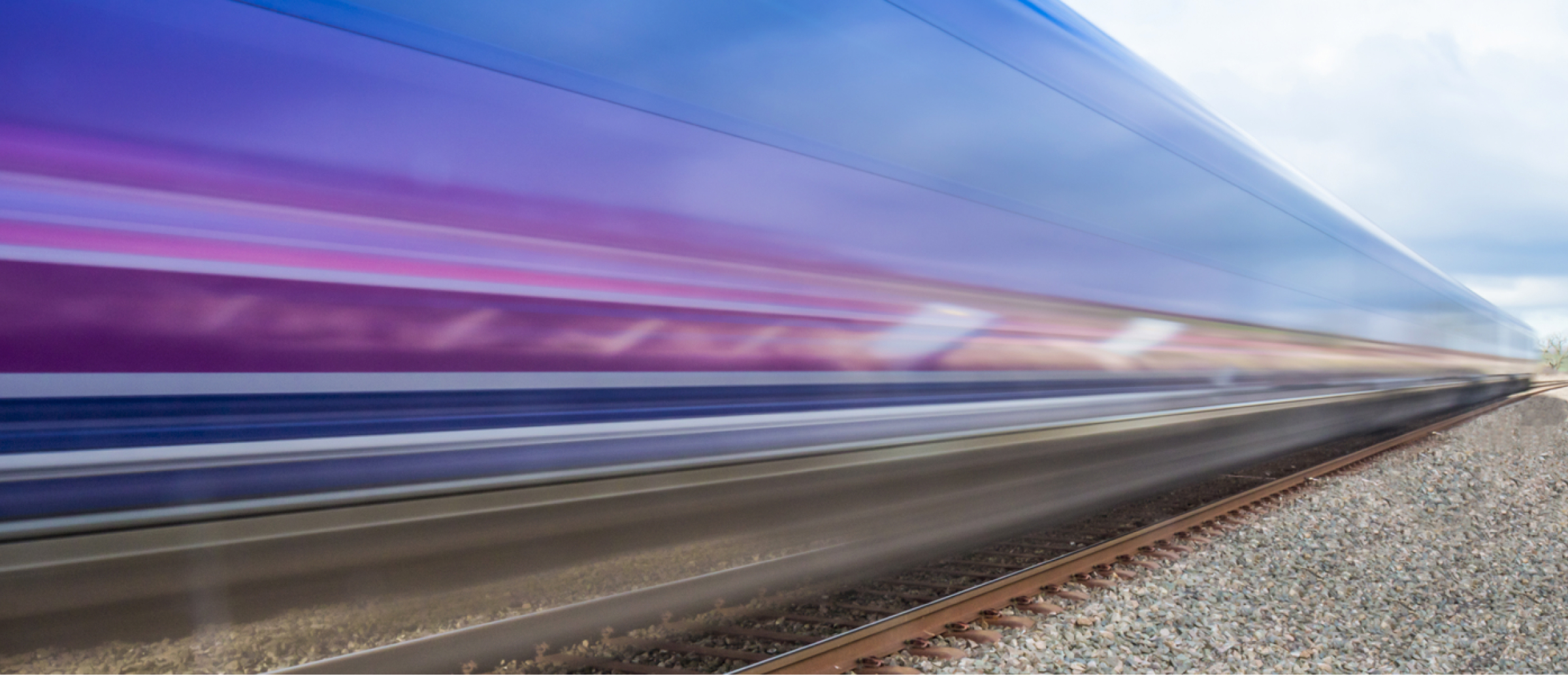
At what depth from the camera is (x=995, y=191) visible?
3453 millimetres

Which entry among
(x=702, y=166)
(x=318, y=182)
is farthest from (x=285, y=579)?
(x=702, y=166)

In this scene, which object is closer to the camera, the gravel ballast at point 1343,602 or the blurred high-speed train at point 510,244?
the blurred high-speed train at point 510,244

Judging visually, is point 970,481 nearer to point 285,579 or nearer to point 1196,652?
point 1196,652

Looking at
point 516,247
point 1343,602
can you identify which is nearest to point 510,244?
point 516,247

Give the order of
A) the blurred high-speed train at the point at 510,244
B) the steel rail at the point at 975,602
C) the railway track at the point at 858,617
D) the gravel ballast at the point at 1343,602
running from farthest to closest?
the gravel ballast at the point at 1343,602
the steel rail at the point at 975,602
the railway track at the point at 858,617
the blurred high-speed train at the point at 510,244

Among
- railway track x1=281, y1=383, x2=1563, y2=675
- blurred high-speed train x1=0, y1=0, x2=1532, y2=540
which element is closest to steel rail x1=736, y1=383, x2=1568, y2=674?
A: railway track x1=281, y1=383, x2=1563, y2=675

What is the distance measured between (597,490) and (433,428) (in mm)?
419

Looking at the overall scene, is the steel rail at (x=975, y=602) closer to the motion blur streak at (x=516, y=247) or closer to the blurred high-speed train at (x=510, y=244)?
the motion blur streak at (x=516, y=247)

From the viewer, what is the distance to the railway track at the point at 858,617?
2107 mm

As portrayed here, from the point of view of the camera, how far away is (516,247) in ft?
6.48

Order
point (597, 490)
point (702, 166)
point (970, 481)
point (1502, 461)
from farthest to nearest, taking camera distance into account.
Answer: point (1502, 461) → point (970, 481) → point (702, 166) → point (597, 490)

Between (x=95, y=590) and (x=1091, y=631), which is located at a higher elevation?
(x=95, y=590)

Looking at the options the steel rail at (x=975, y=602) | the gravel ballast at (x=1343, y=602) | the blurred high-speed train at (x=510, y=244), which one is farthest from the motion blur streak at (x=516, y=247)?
the gravel ballast at (x=1343, y=602)

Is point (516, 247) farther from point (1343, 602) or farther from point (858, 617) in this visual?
point (1343, 602)
